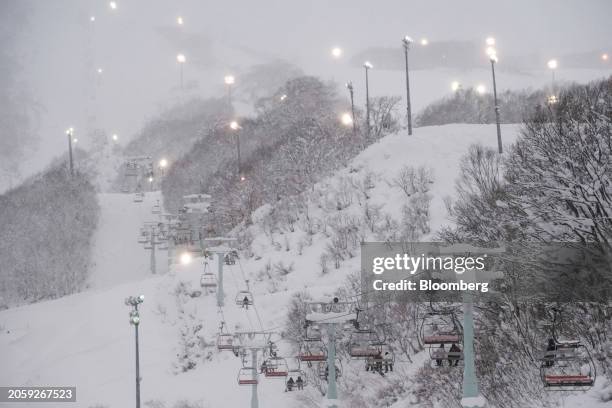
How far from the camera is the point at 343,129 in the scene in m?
61.7

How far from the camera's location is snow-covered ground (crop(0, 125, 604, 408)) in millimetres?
30984

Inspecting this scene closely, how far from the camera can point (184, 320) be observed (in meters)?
36.7

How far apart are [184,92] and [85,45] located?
149ft

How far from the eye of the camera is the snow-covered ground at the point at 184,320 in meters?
31.0

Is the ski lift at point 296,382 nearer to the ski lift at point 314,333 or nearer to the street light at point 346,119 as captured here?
the ski lift at point 314,333

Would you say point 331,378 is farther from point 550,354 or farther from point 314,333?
point 550,354

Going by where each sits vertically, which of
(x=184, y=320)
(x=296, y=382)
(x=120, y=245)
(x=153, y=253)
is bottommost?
(x=296, y=382)

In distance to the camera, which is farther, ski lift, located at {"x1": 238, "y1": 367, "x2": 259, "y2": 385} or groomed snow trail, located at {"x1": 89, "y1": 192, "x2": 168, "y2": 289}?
groomed snow trail, located at {"x1": 89, "y1": 192, "x2": 168, "y2": 289}

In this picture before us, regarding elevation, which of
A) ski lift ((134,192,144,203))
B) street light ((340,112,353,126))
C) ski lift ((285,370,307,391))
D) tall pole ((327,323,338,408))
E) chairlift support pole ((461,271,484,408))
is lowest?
ski lift ((285,370,307,391))

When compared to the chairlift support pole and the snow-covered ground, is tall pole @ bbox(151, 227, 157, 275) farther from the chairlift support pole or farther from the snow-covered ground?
the chairlift support pole

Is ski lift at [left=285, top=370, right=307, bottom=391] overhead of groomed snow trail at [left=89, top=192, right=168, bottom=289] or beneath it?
beneath

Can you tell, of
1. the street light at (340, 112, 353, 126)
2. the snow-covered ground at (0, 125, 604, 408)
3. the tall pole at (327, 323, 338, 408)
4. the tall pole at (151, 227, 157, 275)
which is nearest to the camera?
the tall pole at (327, 323, 338, 408)

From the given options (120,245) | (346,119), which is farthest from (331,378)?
(120,245)

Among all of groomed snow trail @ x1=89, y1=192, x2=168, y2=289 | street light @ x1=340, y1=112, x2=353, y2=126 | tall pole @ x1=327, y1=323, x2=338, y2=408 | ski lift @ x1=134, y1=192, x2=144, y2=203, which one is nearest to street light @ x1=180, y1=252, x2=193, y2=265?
groomed snow trail @ x1=89, y1=192, x2=168, y2=289
